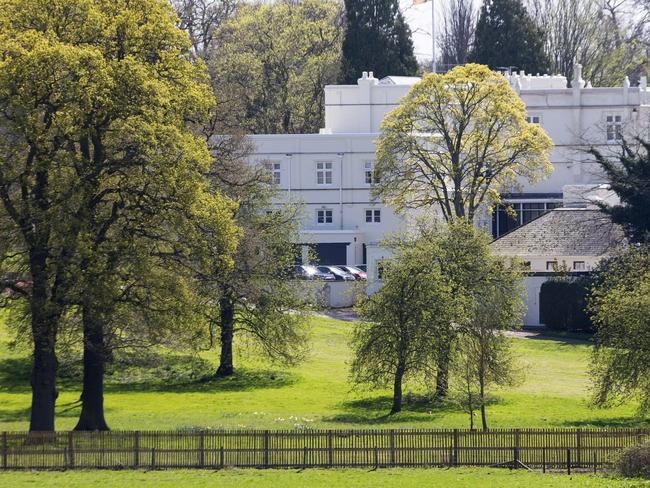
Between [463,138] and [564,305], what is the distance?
11.3 metres

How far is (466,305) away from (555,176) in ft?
161

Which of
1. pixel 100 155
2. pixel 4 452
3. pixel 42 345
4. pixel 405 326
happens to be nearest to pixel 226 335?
pixel 405 326

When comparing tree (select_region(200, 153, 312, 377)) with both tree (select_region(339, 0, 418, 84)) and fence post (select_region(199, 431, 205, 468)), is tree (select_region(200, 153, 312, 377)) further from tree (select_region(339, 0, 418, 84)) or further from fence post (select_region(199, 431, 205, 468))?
tree (select_region(339, 0, 418, 84))

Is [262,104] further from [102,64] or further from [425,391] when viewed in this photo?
[102,64]

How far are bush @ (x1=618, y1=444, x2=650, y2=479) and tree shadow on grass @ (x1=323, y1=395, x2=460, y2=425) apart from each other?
41.8 feet

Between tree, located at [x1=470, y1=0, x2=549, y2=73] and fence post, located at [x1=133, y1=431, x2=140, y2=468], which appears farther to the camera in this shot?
tree, located at [x1=470, y1=0, x2=549, y2=73]

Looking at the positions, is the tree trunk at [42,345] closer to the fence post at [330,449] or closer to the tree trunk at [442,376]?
the fence post at [330,449]

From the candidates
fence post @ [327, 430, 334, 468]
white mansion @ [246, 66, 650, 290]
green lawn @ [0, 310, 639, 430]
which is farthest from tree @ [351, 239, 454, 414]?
white mansion @ [246, 66, 650, 290]

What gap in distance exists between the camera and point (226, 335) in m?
57.1

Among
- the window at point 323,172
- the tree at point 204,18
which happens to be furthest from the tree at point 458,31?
the window at point 323,172

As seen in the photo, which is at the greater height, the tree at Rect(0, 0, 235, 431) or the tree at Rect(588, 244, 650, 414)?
the tree at Rect(0, 0, 235, 431)

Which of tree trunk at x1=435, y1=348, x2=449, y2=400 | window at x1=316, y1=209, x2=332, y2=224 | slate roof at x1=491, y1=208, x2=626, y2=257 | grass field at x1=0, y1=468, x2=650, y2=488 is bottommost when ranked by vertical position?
grass field at x1=0, y1=468, x2=650, y2=488

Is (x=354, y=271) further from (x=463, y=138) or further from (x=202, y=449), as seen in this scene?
(x=202, y=449)

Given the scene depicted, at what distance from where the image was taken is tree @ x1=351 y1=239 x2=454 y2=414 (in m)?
47.7
